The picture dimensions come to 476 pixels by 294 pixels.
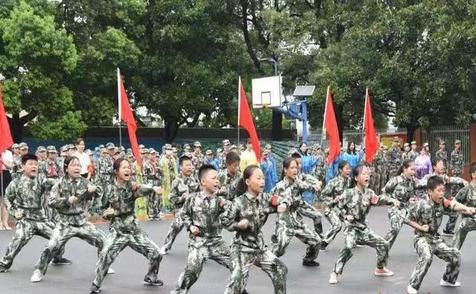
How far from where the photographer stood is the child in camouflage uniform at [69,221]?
935 centimetres

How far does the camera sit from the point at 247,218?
7.32m

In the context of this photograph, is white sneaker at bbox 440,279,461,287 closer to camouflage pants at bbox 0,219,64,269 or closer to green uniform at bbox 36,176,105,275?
green uniform at bbox 36,176,105,275

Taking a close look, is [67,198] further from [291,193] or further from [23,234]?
[291,193]

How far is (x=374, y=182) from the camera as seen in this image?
21469 mm

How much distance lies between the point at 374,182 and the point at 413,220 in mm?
12880

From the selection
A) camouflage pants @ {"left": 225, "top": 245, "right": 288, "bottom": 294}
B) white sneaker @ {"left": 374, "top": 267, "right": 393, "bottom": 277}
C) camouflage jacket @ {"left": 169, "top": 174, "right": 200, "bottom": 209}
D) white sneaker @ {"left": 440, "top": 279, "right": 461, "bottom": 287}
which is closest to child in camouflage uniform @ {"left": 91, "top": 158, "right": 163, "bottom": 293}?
camouflage jacket @ {"left": 169, "top": 174, "right": 200, "bottom": 209}

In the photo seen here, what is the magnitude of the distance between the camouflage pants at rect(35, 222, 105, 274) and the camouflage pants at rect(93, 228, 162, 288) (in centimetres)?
67

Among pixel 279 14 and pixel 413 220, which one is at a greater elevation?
pixel 279 14

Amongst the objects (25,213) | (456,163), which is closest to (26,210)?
(25,213)

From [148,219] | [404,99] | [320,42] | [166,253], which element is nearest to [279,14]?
[320,42]

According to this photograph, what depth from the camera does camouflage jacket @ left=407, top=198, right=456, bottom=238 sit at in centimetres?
865

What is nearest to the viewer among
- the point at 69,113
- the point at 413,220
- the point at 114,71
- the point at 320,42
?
the point at 413,220

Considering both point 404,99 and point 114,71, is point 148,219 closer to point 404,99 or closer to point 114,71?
point 114,71

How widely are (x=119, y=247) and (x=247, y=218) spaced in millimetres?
2157
